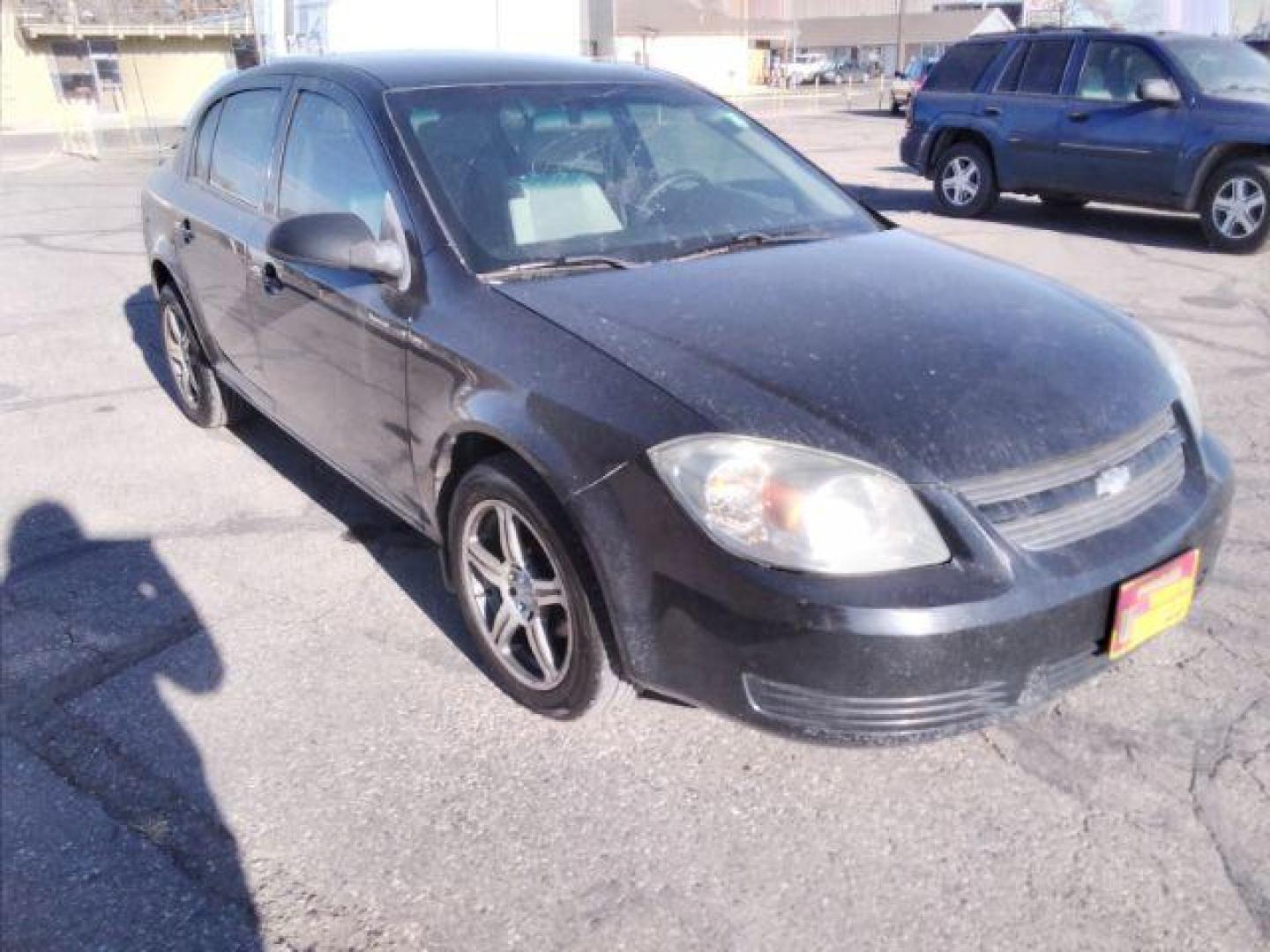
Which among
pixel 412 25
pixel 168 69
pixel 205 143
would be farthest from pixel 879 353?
pixel 168 69

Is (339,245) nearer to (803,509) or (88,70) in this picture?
(803,509)

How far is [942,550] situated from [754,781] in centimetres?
84

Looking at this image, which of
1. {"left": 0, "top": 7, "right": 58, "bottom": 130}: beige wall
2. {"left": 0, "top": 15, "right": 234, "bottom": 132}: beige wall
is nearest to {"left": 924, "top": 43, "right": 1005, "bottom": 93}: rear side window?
{"left": 0, "top": 15, "right": 234, "bottom": 132}: beige wall

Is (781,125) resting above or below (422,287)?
below

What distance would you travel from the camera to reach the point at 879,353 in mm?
2506

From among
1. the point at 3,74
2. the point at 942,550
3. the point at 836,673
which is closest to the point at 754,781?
the point at 836,673

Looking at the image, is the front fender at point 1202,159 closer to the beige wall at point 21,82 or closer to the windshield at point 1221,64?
the windshield at point 1221,64

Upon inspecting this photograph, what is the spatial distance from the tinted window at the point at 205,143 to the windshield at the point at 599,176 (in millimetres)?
1702

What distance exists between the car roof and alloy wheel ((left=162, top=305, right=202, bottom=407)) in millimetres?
1450

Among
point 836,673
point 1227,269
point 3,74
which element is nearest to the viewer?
point 836,673

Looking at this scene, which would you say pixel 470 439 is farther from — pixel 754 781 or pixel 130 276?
pixel 130 276

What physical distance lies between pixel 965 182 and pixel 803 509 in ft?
32.6

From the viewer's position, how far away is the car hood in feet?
7.38

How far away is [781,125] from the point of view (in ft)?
88.6
